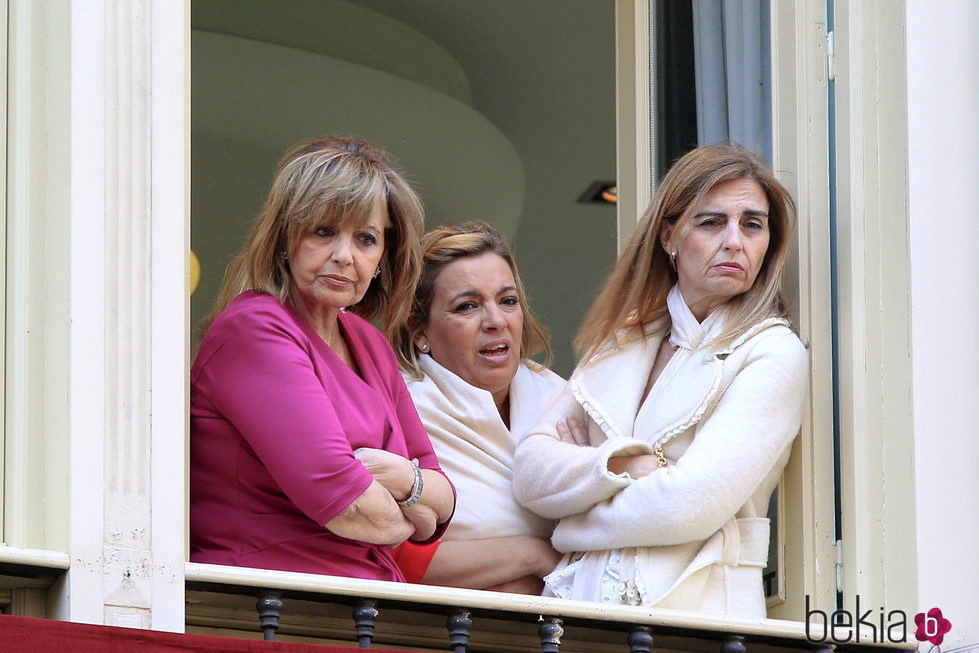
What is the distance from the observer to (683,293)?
4.37 metres

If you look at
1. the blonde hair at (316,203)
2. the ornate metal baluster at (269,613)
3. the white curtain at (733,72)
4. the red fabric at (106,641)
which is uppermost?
the white curtain at (733,72)

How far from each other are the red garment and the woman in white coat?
49 centimetres

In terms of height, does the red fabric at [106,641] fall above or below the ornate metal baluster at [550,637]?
below

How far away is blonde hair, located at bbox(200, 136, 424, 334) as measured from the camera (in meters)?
3.83

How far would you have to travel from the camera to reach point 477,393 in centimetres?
443

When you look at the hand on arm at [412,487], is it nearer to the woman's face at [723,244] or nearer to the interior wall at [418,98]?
the woman's face at [723,244]

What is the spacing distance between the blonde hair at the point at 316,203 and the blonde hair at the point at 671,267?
668 mm

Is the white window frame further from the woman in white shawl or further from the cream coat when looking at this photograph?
the woman in white shawl

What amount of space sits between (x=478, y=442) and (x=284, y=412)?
0.88 meters

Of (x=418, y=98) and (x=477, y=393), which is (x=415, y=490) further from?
(x=418, y=98)

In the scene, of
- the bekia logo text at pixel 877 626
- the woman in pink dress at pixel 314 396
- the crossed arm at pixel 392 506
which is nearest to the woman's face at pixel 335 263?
the woman in pink dress at pixel 314 396

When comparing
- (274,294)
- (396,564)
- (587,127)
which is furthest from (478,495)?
(587,127)

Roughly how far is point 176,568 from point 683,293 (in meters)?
1.50

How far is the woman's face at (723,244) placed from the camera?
4262mm
